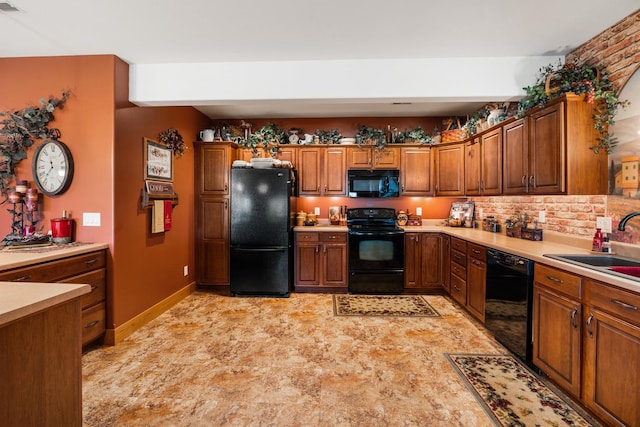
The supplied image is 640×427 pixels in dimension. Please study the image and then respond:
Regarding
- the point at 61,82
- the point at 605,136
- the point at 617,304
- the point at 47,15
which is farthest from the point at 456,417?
the point at 61,82

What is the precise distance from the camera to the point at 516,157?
2.90 meters

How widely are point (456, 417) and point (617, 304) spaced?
1.10 m

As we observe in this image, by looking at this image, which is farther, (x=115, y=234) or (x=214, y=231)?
(x=214, y=231)

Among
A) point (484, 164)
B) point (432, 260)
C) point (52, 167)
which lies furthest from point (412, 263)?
point (52, 167)

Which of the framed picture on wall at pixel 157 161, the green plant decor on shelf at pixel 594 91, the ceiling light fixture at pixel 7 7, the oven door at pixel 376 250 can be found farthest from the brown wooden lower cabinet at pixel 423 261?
the ceiling light fixture at pixel 7 7

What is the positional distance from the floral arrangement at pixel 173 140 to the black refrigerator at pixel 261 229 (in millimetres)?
702

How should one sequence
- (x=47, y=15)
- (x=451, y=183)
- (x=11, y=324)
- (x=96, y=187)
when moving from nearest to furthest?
(x=11, y=324) → (x=47, y=15) → (x=96, y=187) → (x=451, y=183)

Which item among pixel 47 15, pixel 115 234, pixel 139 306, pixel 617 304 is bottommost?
pixel 139 306

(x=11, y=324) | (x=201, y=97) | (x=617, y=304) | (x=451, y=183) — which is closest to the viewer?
(x=11, y=324)

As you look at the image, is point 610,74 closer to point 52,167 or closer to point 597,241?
point 597,241

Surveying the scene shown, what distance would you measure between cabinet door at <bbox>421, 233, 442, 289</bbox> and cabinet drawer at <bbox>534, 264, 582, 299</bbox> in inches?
73.4

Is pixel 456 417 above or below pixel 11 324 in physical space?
below

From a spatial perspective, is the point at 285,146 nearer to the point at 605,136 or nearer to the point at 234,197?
the point at 234,197

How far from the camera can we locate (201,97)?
3.00 metres
